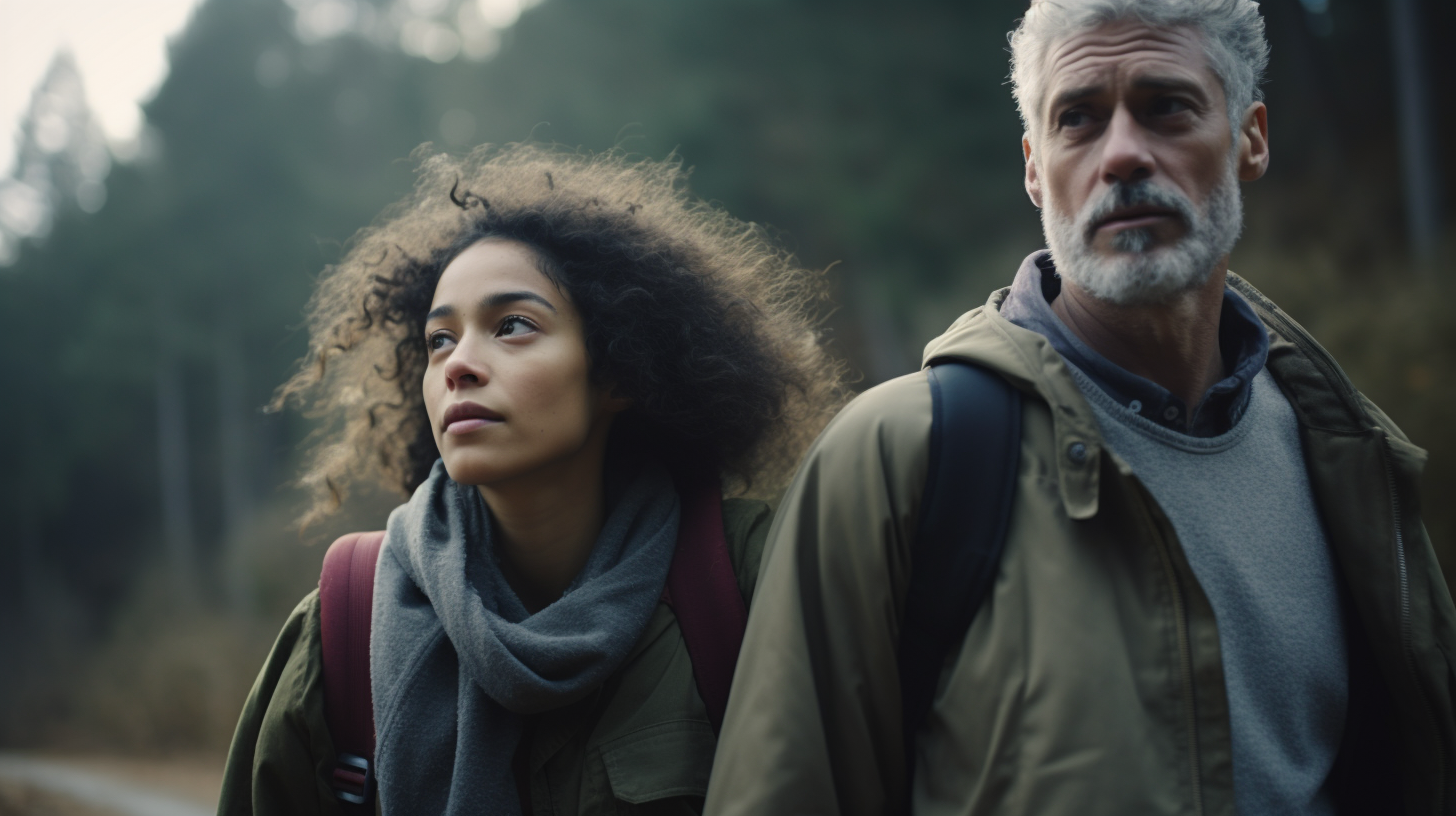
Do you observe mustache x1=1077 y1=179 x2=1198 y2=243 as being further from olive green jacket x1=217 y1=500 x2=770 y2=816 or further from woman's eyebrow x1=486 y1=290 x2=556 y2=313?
woman's eyebrow x1=486 y1=290 x2=556 y2=313

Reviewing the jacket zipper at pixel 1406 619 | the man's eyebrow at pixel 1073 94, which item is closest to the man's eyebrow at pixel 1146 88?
the man's eyebrow at pixel 1073 94

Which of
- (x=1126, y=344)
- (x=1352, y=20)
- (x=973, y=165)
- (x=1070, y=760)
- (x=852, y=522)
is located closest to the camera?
(x=1070, y=760)

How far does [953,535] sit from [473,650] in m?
1.12

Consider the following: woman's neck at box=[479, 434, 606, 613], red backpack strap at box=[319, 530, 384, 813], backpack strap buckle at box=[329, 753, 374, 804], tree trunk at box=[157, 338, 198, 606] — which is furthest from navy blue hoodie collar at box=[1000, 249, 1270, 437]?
tree trunk at box=[157, 338, 198, 606]

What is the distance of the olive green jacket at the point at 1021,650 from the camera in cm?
169

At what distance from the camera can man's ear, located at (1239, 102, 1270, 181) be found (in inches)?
89.6

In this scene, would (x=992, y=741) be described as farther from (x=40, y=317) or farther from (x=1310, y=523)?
(x=40, y=317)

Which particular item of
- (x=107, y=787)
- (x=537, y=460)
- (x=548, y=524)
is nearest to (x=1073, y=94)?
(x=537, y=460)

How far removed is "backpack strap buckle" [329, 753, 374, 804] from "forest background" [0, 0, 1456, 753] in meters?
3.57

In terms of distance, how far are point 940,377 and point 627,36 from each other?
14.0 meters

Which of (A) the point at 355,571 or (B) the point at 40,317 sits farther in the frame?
(B) the point at 40,317

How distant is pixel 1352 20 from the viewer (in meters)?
14.4

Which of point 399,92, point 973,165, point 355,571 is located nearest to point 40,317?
point 399,92

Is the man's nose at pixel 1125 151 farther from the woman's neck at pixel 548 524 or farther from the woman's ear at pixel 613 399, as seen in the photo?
the woman's neck at pixel 548 524
